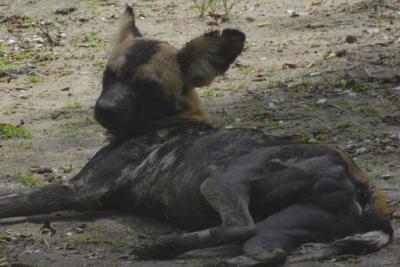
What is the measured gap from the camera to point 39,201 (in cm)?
571

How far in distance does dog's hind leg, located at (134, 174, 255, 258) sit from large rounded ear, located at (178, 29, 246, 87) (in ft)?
4.12

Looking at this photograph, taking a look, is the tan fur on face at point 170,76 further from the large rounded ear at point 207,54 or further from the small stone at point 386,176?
the small stone at point 386,176

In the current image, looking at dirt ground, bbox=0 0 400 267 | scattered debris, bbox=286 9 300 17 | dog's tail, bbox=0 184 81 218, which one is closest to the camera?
dirt ground, bbox=0 0 400 267

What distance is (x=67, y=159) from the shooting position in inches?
272

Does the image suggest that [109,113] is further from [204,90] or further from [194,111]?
[204,90]

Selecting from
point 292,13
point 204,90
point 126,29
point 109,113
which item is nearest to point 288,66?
point 204,90

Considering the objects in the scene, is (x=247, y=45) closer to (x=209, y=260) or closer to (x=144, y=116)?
(x=144, y=116)

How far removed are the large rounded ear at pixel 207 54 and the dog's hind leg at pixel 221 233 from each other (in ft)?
4.12

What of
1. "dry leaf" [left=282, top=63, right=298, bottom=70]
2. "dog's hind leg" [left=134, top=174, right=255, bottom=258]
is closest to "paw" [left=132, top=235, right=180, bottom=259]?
"dog's hind leg" [left=134, top=174, right=255, bottom=258]

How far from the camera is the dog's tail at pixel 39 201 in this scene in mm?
5676

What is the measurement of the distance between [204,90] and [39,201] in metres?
3.02

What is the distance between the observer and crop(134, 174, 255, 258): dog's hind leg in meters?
4.86

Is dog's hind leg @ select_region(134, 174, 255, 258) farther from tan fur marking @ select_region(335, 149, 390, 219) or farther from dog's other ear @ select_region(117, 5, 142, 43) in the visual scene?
dog's other ear @ select_region(117, 5, 142, 43)

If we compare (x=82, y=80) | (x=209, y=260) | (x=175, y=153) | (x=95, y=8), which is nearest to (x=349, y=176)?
(x=209, y=260)
